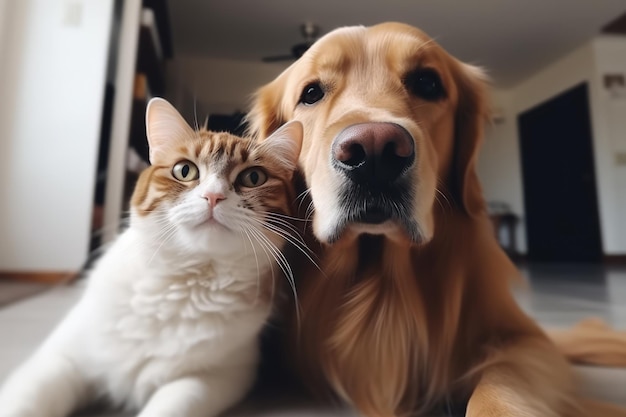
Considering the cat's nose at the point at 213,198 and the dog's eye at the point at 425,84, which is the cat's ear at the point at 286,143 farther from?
the dog's eye at the point at 425,84

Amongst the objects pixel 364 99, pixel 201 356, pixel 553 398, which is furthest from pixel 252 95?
pixel 553 398

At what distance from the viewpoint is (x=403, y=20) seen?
406cm

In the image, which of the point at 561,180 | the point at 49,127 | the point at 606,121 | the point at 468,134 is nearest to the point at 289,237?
the point at 468,134

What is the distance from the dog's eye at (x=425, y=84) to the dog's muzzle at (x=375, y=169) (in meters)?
0.23

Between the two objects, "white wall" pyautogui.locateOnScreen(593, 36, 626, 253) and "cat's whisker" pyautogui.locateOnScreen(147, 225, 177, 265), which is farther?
"white wall" pyautogui.locateOnScreen(593, 36, 626, 253)

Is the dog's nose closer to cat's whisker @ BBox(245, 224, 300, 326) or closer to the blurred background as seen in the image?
cat's whisker @ BBox(245, 224, 300, 326)

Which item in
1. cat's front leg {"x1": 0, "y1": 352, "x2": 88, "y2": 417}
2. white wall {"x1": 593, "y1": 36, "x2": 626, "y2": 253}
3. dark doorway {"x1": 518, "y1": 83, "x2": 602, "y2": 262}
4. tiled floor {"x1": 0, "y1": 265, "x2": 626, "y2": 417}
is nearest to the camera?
cat's front leg {"x1": 0, "y1": 352, "x2": 88, "y2": 417}

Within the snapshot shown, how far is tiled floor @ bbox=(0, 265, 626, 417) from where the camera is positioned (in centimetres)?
78

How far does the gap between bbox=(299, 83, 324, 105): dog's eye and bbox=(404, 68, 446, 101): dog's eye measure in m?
0.15

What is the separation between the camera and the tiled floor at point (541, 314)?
0.78 meters

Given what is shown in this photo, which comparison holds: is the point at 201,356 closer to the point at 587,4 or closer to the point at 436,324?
the point at 436,324

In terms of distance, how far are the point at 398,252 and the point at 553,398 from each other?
0.94ft

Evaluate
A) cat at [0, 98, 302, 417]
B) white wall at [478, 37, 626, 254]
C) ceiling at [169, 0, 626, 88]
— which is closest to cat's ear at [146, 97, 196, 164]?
cat at [0, 98, 302, 417]

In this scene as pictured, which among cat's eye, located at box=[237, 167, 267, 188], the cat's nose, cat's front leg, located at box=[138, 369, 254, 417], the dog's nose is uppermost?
the dog's nose
